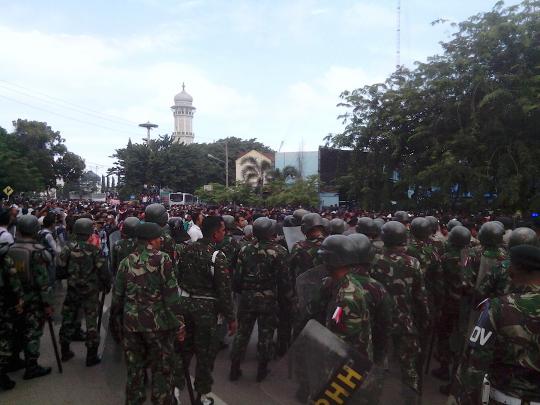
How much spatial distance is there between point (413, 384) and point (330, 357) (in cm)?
239

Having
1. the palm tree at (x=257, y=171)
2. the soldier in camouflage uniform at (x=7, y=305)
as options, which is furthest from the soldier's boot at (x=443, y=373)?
the palm tree at (x=257, y=171)

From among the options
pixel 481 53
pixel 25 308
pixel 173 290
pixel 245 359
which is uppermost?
pixel 481 53

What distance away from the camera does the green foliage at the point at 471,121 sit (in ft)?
54.2

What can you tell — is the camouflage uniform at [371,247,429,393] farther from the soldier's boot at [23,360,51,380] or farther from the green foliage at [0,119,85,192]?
the green foliage at [0,119,85,192]

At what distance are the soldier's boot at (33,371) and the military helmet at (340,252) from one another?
416 centimetres

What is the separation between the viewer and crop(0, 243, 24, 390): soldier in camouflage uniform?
526 cm

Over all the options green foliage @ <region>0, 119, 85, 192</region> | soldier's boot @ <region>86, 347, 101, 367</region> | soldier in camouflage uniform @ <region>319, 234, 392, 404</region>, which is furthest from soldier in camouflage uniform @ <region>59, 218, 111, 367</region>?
green foliage @ <region>0, 119, 85, 192</region>

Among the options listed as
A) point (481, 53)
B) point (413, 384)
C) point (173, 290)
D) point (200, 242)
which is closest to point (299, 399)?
point (173, 290)

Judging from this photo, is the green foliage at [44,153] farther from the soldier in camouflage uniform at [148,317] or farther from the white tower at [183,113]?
the white tower at [183,113]

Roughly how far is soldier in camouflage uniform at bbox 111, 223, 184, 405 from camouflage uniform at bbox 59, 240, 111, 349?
2103 millimetres

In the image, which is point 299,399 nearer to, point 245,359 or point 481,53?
point 245,359

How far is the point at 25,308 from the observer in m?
5.70

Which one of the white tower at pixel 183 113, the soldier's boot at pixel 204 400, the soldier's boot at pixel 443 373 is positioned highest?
the white tower at pixel 183 113

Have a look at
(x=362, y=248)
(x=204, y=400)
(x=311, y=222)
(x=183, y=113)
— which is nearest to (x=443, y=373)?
(x=311, y=222)
